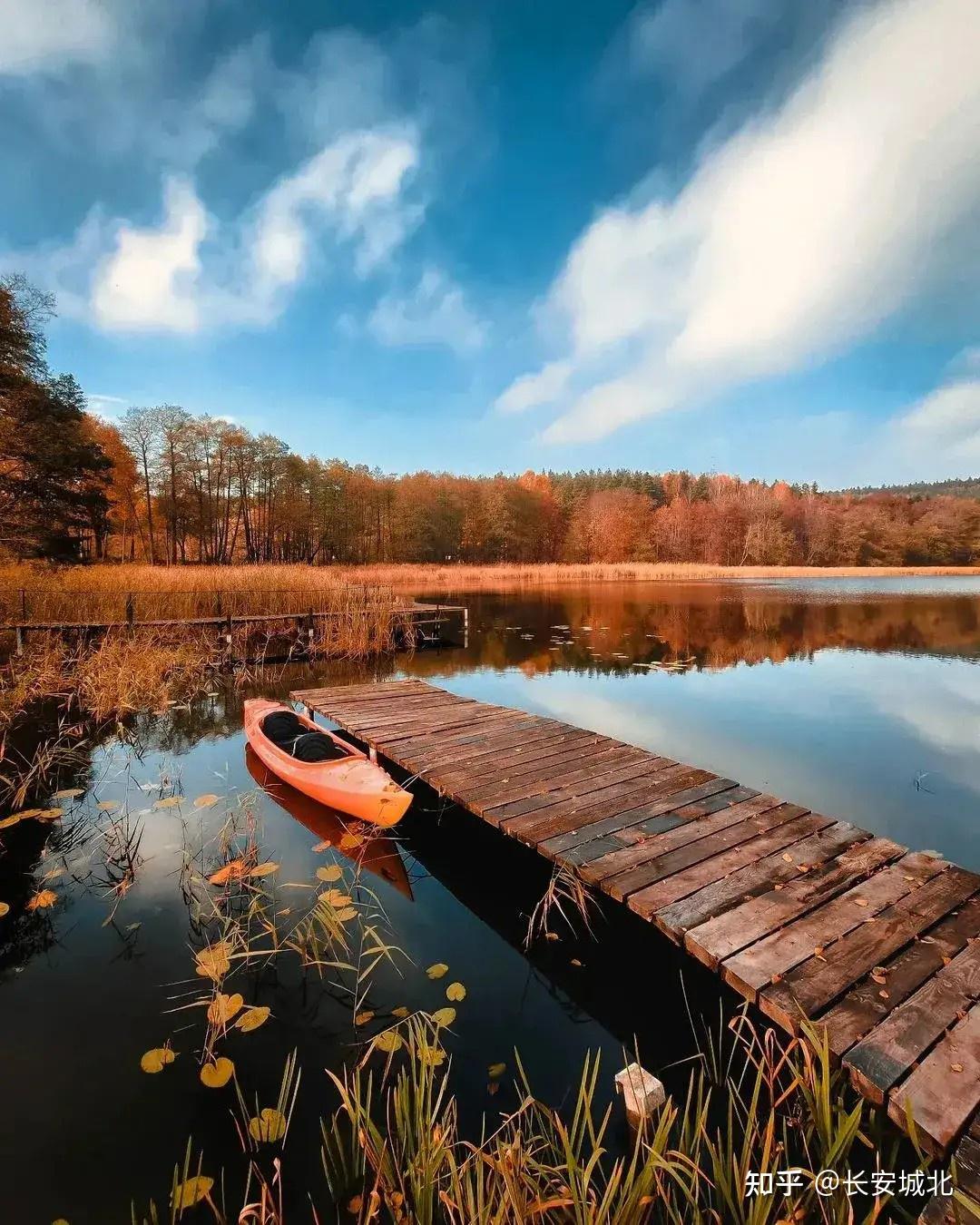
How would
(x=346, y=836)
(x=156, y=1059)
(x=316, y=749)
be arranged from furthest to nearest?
(x=316, y=749) < (x=346, y=836) < (x=156, y=1059)

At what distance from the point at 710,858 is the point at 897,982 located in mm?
1277

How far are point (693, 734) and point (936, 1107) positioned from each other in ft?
21.5

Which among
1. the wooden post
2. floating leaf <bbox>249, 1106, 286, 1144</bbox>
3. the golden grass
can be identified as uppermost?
the golden grass

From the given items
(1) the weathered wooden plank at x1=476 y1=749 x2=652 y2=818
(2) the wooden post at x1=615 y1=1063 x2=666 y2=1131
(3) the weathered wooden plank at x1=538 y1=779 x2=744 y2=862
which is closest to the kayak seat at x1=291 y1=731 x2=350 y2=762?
(1) the weathered wooden plank at x1=476 y1=749 x2=652 y2=818

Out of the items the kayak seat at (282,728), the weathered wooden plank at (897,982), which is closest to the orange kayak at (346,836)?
the kayak seat at (282,728)

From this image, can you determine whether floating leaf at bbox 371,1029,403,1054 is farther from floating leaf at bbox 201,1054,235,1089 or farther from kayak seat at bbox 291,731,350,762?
kayak seat at bbox 291,731,350,762

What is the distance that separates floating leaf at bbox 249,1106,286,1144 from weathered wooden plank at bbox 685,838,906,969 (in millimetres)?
2082

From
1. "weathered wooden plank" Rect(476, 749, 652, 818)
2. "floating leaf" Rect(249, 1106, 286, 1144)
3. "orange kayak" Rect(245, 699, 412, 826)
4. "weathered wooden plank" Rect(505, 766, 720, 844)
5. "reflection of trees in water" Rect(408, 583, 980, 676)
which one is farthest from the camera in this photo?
"reflection of trees in water" Rect(408, 583, 980, 676)

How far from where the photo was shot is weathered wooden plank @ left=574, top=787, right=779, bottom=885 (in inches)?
149

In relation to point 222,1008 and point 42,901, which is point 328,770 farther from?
point 222,1008

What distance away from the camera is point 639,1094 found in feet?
7.39

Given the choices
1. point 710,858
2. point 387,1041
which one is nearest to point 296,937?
point 387,1041

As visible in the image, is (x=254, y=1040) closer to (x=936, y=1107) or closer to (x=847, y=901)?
(x=936, y=1107)

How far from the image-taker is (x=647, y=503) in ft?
209
